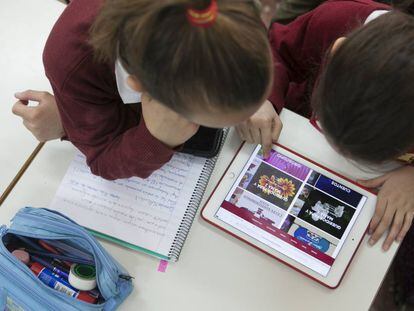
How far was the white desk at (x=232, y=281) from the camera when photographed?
0.73 m

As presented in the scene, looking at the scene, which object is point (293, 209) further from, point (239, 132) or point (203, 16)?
point (203, 16)

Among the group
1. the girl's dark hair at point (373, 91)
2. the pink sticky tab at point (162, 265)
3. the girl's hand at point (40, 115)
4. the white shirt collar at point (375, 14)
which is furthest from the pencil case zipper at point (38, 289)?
the white shirt collar at point (375, 14)

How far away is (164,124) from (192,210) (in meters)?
0.20

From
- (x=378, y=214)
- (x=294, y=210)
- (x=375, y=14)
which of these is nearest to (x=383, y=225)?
(x=378, y=214)

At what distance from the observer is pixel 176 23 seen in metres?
0.45

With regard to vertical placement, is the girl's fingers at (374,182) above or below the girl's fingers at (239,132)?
above

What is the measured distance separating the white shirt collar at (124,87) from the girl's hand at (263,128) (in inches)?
8.0

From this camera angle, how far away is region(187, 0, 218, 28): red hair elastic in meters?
0.44

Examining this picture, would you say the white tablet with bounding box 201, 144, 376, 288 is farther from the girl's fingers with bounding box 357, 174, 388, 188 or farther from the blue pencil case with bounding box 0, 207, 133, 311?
the blue pencil case with bounding box 0, 207, 133, 311

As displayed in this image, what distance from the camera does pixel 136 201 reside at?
2.64ft

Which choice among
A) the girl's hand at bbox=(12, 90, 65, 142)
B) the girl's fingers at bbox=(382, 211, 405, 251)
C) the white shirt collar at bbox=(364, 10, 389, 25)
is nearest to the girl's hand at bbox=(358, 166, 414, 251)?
the girl's fingers at bbox=(382, 211, 405, 251)

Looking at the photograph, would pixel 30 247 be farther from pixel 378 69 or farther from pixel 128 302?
pixel 378 69

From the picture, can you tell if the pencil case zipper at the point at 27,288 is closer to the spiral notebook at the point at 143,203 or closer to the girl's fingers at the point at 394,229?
the spiral notebook at the point at 143,203

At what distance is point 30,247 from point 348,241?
563mm
